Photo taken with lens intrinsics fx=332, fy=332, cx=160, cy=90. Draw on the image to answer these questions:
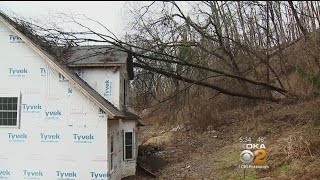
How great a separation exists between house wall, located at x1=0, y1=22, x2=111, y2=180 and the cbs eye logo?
4.83 meters

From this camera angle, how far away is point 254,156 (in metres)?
12.0

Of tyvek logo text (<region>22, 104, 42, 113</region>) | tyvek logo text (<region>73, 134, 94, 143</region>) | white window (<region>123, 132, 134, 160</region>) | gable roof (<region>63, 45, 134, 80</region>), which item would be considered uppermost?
gable roof (<region>63, 45, 134, 80</region>)

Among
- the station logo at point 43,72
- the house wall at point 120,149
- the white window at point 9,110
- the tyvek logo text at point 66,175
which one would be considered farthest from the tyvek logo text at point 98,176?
the station logo at point 43,72

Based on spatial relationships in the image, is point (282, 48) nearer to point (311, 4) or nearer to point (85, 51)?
point (311, 4)

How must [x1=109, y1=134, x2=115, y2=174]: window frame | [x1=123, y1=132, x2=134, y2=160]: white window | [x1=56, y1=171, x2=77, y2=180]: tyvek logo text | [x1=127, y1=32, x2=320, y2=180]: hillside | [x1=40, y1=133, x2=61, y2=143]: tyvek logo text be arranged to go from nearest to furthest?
[x1=127, y1=32, x2=320, y2=180]: hillside < [x1=56, y1=171, x2=77, y2=180]: tyvek logo text < [x1=40, y1=133, x2=61, y2=143]: tyvek logo text < [x1=109, y1=134, x2=115, y2=174]: window frame < [x1=123, y1=132, x2=134, y2=160]: white window

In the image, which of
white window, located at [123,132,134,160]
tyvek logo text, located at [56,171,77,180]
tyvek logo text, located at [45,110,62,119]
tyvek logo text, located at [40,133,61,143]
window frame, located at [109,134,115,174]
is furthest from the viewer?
white window, located at [123,132,134,160]

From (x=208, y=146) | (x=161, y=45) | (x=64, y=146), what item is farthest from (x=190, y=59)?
(x=64, y=146)

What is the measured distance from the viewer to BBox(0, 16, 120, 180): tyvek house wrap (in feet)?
39.4

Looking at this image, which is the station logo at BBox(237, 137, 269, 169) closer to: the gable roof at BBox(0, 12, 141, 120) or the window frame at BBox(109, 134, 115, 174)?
the gable roof at BBox(0, 12, 141, 120)

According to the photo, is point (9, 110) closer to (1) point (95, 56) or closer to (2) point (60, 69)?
(2) point (60, 69)

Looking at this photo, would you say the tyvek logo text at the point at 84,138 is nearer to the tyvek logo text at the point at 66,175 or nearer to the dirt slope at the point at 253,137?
the tyvek logo text at the point at 66,175

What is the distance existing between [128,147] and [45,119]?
5423 millimetres

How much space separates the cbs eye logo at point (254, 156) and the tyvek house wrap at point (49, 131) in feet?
15.8

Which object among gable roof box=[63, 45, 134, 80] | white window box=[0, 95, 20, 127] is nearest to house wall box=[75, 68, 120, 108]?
gable roof box=[63, 45, 134, 80]
